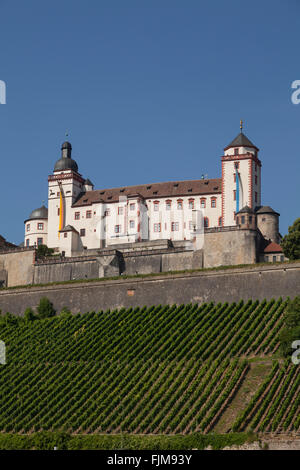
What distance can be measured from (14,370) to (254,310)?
15056 mm

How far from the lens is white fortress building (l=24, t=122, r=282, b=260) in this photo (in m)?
77.5

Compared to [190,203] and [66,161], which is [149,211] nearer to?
[190,203]

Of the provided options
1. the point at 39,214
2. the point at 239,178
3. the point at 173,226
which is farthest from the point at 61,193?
the point at 239,178

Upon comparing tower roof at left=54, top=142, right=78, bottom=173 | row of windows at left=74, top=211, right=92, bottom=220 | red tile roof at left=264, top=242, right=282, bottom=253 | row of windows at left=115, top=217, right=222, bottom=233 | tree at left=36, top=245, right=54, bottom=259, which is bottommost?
red tile roof at left=264, top=242, right=282, bottom=253

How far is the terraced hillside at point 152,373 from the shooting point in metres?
46.1

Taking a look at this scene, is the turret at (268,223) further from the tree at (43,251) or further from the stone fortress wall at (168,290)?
the tree at (43,251)

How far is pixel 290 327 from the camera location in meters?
50.7

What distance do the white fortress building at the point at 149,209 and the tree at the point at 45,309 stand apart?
520 inches

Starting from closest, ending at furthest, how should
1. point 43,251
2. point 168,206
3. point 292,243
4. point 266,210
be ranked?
point 292,243
point 266,210
point 43,251
point 168,206

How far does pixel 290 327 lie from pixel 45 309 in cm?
2141

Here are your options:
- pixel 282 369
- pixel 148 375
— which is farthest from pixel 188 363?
pixel 282 369

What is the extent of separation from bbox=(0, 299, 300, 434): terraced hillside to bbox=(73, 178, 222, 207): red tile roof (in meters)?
22.3

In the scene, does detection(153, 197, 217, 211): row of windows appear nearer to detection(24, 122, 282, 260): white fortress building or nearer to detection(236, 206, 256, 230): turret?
detection(24, 122, 282, 260): white fortress building

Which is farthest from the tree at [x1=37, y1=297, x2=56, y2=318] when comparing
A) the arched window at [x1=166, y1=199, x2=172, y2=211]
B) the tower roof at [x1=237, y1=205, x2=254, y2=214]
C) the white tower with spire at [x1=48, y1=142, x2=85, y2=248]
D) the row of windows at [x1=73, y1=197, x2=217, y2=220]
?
the arched window at [x1=166, y1=199, x2=172, y2=211]
